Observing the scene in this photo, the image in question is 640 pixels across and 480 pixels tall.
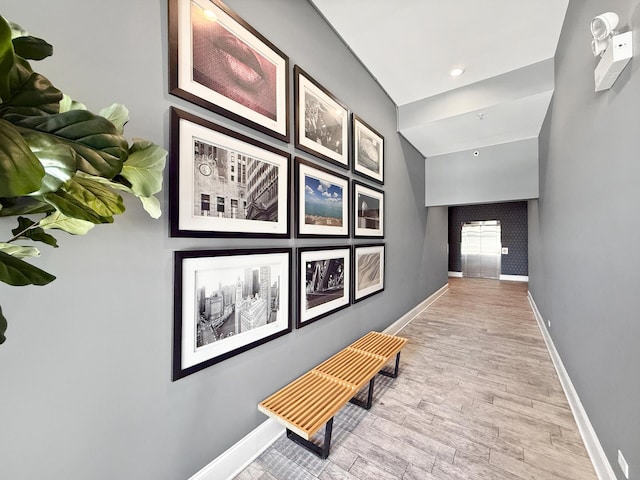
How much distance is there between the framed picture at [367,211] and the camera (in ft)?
8.71

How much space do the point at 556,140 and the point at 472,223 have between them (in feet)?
20.7

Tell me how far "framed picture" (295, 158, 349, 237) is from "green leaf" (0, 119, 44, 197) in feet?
5.13

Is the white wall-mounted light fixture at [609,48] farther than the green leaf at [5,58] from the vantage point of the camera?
Yes

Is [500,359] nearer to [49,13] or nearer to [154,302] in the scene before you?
[154,302]

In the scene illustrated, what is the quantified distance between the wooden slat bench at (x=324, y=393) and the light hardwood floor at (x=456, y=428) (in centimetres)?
18

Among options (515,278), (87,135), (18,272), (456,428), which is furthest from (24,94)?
(515,278)

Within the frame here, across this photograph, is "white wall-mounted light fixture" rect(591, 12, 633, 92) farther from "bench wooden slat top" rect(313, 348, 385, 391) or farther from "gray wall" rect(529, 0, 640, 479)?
"bench wooden slat top" rect(313, 348, 385, 391)

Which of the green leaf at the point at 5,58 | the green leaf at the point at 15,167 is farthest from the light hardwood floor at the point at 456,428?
the green leaf at the point at 5,58

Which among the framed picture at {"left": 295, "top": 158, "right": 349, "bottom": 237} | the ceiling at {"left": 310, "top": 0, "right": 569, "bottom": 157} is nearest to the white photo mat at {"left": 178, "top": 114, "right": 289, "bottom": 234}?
the framed picture at {"left": 295, "top": 158, "right": 349, "bottom": 237}

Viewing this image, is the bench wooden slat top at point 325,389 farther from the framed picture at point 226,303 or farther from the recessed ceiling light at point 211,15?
the recessed ceiling light at point 211,15

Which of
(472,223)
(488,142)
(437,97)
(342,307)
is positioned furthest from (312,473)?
(472,223)

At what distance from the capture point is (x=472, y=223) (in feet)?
27.2

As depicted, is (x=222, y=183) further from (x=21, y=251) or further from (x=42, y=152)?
(x=42, y=152)

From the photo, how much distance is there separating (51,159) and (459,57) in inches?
137
